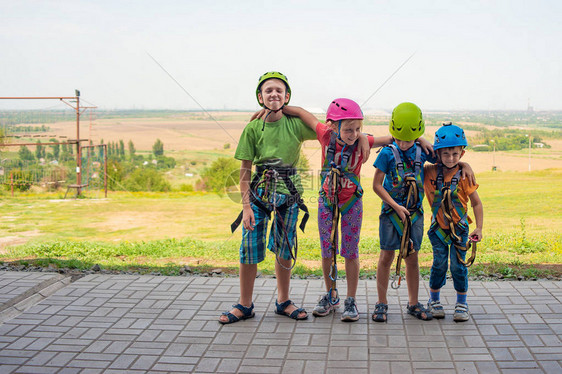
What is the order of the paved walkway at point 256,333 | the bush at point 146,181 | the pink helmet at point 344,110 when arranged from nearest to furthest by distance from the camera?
the paved walkway at point 256,333
the pink helmet at point 344,110
the bush at point 146,181

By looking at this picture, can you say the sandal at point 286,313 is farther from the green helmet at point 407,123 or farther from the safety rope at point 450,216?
the green helmet at point 407,123

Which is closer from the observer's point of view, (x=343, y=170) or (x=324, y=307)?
(x=343, y=170)

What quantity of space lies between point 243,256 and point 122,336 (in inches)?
40.3

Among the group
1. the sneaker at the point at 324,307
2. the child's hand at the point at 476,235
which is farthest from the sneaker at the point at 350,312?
the child's hand at the point at 476,235

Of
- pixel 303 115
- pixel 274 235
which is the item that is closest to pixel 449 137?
pixel 303 115

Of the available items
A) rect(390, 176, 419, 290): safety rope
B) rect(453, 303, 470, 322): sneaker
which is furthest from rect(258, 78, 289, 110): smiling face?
rect(453, 303, 470, 322): sneaker

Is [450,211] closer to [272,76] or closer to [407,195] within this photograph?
[407,195]

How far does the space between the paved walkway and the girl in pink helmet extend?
0.66 meters

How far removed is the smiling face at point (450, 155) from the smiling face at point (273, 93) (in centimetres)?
119

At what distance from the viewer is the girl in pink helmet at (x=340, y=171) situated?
12.6 feet

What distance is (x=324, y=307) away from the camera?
425cm

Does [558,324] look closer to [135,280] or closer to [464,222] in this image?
[464,222]

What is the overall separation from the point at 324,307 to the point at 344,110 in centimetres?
152

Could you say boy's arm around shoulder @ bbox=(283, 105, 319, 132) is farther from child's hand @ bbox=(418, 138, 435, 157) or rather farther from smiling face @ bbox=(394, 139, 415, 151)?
child's hand @ bbox=(418, 138, 435, 157)
